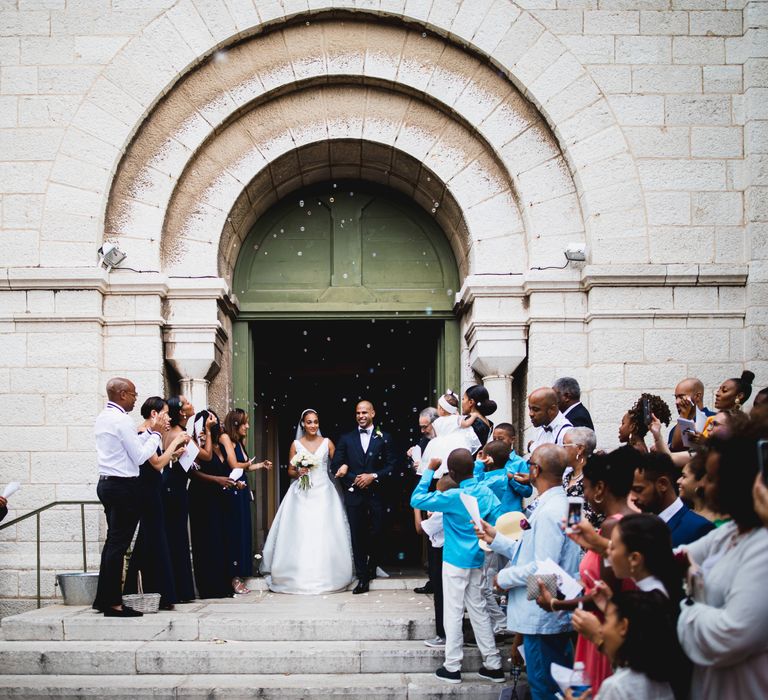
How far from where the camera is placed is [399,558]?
1298 centimetres

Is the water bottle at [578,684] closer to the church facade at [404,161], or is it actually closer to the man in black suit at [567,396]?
the man in black suit at [567,396]

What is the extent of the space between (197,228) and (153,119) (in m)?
1.20

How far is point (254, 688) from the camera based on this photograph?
6477mm

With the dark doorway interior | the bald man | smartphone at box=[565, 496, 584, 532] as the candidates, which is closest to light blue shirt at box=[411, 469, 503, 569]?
the bald man

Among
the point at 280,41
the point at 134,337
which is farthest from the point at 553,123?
the point at 134,337

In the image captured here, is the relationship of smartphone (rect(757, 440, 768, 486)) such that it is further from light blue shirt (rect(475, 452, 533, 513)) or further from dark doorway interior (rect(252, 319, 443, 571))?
dark doorway interior (rect(252, 319, 443, 571))

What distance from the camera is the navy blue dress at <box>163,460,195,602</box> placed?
8.53 m

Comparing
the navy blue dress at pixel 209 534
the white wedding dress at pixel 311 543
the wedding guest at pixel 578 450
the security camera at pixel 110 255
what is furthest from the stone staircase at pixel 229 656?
the security camera at pixel 110 255

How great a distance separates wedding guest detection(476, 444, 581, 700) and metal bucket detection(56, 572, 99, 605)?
14.6ft

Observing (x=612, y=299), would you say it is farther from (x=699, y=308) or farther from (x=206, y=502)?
(x=206, y=502)

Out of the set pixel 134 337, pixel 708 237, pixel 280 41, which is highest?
pixel 280 41

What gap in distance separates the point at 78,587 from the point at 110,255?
324 centimetres

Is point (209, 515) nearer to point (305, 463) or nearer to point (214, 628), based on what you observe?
point (305, 463)

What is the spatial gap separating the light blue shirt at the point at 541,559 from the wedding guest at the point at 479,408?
109 inches
